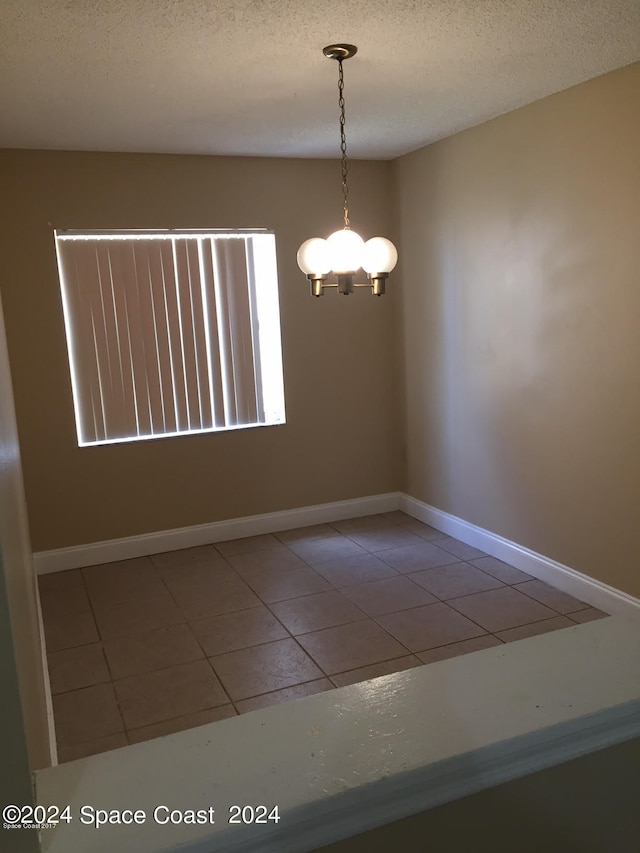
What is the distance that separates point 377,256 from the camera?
2936mm

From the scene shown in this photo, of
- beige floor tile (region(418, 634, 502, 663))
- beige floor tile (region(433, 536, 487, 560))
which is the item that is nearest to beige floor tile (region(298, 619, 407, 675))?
beige floor tile (region(418, 634, 502, 663))

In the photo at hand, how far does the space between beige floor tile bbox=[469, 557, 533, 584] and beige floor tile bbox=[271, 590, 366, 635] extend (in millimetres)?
883

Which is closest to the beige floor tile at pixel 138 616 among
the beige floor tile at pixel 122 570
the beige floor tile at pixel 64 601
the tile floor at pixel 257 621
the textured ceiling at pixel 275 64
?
the tile floor at pixel 257 621

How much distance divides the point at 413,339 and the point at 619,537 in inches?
80.8

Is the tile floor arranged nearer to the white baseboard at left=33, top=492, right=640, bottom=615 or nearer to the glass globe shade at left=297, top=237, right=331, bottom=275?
the white baseboard at left=33, top=492, right=640, bottom=615

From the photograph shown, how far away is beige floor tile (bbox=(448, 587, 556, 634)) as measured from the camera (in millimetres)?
3408

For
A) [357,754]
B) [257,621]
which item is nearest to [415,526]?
[257,621]

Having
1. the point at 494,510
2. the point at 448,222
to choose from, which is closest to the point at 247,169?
the point at 448,222

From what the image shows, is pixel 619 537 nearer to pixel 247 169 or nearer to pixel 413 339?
pixel 413 339

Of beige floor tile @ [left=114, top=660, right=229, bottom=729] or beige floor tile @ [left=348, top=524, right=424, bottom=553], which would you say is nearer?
beige floor tile @ [left=114, top=660, right=229, bottom=729]

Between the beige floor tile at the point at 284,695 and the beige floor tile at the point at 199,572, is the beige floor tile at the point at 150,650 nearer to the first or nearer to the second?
the beige floor tile at the point at 284,695

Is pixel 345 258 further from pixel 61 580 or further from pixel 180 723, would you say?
pixel 61 580

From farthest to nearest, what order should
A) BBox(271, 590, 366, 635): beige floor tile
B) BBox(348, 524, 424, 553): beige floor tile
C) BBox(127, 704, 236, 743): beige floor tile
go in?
BBox(348, 524, 424, 553): beige floor tile < BBox(271, 590, 366, 635): beige floor tile < BBox(127, 704, 236, 743): beige floor tile

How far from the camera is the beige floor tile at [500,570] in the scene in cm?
391
